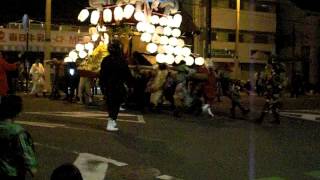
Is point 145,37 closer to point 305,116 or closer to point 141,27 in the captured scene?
point 141,27

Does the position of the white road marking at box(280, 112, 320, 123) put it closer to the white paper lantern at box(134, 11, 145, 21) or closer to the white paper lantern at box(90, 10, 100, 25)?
the white paper lantern at box(134, 11, 145, 21)

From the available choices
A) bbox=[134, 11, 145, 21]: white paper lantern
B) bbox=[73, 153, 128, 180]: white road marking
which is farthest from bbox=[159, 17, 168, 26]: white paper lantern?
bbox=[73, 153, 128, 180]: white road marking

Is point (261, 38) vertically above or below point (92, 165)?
above

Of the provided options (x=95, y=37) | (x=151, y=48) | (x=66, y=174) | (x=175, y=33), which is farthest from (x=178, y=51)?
(x=66, y=174)

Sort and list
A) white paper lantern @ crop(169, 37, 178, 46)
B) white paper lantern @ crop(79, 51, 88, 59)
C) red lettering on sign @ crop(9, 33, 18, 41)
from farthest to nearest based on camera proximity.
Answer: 1. red lettering on sign @ crop(9, 33, 18, 41)
2. white paper lantern @ crop(169, 37, 178, 46)
3. white paper lantern @ crop(79, 51, 88, 59)

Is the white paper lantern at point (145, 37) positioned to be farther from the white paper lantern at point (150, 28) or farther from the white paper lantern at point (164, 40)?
the white paper lantern at point (164, 40)

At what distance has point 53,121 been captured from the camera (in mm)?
14180

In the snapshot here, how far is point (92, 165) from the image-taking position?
29.8 ft

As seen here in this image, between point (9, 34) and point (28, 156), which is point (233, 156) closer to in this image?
point (28, 156)

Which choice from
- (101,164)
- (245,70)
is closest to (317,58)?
(245,70)

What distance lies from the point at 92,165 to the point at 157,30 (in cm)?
1340

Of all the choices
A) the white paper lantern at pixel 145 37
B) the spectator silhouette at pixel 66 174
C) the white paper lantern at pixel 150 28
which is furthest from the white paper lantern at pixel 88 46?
the spectator silhouette at pixel 66 174

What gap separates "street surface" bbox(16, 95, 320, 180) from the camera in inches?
352

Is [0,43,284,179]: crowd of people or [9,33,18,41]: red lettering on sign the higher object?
[9,33,18,41]: red lettering on sign
